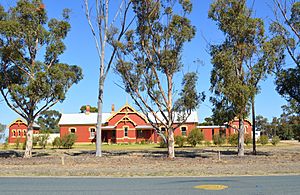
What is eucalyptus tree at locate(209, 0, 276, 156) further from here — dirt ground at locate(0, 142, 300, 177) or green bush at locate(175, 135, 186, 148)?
green bush at locate(175, 135, 186, 148)

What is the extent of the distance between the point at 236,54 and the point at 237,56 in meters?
0.24

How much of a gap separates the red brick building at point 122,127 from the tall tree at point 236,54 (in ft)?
91.9

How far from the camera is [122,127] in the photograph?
5359 cm

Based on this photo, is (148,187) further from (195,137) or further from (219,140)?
(219,140)

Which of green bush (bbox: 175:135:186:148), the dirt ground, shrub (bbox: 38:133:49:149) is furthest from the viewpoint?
shrub (bbox: 38:133:49:149)

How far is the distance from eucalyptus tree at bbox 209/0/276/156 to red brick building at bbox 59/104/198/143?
2792cm

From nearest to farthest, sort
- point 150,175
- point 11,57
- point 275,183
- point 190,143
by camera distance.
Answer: point 275,183, point 150,175, point 11,57, point 190,143

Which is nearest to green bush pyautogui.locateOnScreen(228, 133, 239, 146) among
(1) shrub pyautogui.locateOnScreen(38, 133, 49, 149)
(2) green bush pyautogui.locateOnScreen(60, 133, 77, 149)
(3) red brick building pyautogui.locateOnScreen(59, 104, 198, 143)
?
(3) red brick building pyautogui.locateOnScreen(59, 104, 198, 143)

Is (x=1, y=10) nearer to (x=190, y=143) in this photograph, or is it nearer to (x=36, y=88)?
(x=36, y=88)

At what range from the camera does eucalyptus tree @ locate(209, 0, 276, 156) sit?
24.1m

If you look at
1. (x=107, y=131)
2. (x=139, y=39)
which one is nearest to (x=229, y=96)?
(x=139, y=39)

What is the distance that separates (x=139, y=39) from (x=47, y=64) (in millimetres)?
7476

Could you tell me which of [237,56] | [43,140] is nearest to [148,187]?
[237,56]

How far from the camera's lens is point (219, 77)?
24.8 meters
